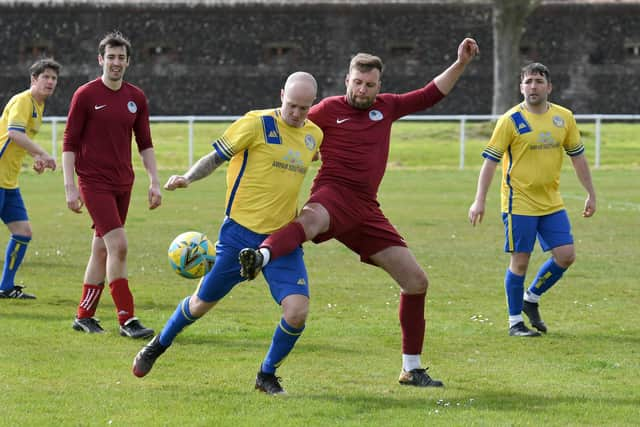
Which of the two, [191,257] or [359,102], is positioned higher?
[359,102]

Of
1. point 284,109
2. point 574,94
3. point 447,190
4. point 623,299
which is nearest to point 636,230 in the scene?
point 623,299

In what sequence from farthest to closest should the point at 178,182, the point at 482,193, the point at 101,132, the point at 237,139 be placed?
1. the point at 482,193
2. the point at 101,132
3. the point at 237,139
4. the point at 178,182

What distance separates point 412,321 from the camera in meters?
7.62

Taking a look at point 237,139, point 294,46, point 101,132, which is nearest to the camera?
point 237,139

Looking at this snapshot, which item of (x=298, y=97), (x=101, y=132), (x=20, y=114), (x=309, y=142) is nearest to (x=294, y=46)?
(x=20, y=114)

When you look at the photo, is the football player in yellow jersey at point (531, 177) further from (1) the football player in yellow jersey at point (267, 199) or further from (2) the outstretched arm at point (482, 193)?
(1) the football player in yellow jersey at point (267, 199)

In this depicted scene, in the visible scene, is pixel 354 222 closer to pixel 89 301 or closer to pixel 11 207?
pixel 89 301

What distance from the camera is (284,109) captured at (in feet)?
23.3

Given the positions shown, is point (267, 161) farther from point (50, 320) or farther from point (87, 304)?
point (50, 320)

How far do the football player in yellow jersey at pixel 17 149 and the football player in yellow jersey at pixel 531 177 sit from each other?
3.77 metres

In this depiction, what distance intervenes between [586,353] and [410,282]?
1.81m

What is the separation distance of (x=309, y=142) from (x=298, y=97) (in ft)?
1.17

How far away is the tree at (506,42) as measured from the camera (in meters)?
42.5

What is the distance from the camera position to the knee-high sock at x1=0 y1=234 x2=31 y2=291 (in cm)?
1123
